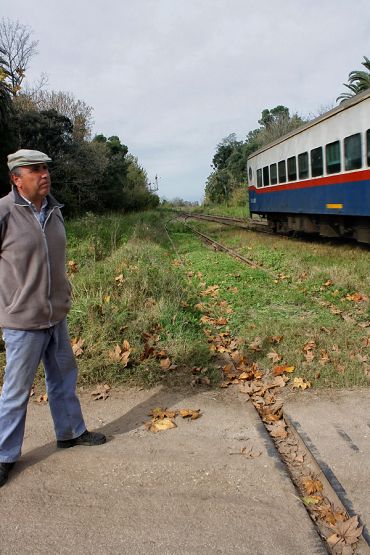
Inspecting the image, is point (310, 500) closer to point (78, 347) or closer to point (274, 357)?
point (274, 357)

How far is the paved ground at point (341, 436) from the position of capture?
278 cm

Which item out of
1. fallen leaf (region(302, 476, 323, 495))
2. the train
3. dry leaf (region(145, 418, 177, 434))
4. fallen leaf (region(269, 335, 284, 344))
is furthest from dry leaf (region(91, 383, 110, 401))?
the train

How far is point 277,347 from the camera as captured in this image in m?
5.14

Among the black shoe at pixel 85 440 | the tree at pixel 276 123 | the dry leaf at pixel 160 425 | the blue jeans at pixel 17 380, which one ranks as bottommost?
the dry leaf at pixel 160 425

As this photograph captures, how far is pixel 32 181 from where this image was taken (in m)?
2.92

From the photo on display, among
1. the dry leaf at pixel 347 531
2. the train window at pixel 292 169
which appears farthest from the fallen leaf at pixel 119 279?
the train window at pixel 292 169

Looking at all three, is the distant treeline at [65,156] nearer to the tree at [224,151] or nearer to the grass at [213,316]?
the grass at [213,316]

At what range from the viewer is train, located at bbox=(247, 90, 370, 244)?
32.4 feet

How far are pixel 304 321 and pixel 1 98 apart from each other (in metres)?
15.6

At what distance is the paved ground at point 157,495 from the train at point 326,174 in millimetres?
7657

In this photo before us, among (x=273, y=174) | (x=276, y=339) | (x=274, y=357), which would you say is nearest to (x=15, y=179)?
(x=274, y=357)

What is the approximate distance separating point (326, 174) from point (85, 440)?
9.90m

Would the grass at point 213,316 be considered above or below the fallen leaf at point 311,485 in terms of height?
above

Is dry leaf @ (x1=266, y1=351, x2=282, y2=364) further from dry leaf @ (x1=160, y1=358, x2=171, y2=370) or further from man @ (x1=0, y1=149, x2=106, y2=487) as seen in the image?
man @ (x1=0, y1=149, x2=106, y2=487)
